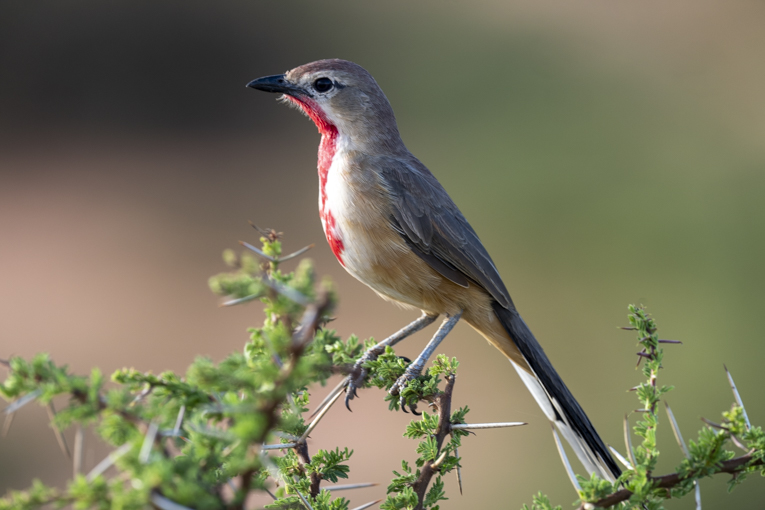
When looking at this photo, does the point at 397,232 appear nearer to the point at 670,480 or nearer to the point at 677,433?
the point at 677,433

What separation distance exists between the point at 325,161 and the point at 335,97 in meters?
0.39

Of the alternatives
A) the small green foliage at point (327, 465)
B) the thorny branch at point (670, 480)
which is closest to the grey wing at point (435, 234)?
the small green foliage at point (327, 465)

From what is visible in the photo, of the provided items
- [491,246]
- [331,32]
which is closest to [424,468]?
[491,246]

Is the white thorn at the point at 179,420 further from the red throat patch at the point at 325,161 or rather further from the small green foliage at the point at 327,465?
the red throat patch at the point at 325,161

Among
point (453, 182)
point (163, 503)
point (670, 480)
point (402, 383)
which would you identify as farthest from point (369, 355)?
point (453, 182)

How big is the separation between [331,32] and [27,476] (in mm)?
7627

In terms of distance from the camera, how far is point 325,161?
342cm

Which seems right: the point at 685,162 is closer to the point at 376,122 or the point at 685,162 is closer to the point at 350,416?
the point at 350,416

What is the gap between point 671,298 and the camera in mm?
6961

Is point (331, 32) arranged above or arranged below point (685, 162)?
above

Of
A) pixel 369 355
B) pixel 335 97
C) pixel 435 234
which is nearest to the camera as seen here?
pixel 369 355

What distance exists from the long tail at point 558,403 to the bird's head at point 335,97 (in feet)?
4.01

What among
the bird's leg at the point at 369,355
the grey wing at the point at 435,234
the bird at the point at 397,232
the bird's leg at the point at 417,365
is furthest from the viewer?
the grey wing at the point at 435,234

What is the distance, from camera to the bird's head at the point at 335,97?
3.49m
